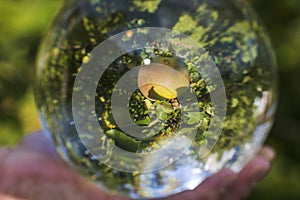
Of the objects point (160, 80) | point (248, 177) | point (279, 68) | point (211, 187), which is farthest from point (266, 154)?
point (279, 68)

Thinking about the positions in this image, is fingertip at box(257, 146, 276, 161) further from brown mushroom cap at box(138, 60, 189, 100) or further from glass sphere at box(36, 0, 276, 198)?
brown mushroom cap at box(138, 60, 189, 100)

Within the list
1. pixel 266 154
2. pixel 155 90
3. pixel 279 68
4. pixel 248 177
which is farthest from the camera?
pixel 279 68

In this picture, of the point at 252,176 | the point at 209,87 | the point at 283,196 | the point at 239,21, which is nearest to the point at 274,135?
the point at 283,196

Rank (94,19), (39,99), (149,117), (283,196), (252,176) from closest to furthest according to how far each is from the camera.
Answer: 1. (149,117)
2. (94,19)
3. (39,99)
4. (252,176)
5. (283,196)

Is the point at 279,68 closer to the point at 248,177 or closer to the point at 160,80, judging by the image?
the point at 248,177

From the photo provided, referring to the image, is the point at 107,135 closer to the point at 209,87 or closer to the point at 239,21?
the point at 209,87

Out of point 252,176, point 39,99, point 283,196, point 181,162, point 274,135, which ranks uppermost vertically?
point 274,135

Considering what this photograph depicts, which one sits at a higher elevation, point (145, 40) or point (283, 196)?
point (283, 196)
